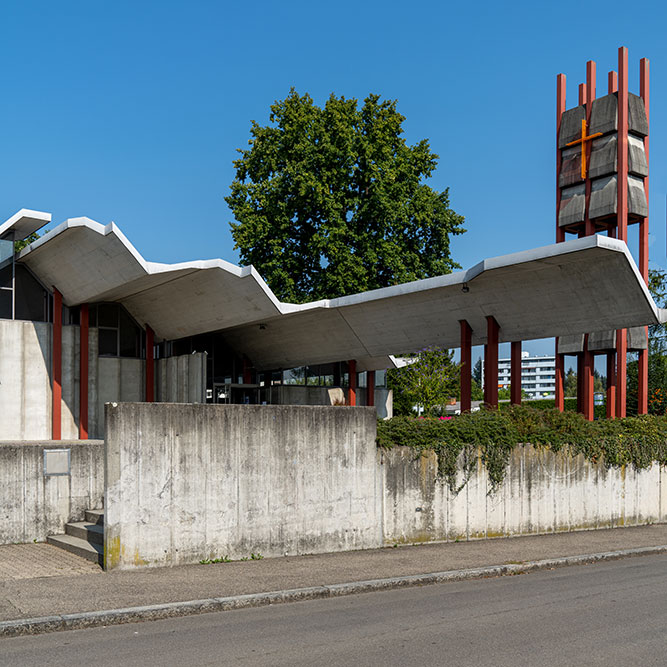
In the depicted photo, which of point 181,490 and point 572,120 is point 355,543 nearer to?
point 181,490

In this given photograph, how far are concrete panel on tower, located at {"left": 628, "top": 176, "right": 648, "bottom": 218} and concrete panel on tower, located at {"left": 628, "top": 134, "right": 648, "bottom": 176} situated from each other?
0.44 m

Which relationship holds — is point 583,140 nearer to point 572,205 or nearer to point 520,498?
point 572,205

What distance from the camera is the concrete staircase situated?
12.5 metres

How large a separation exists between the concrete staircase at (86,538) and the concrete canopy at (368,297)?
8172 mm

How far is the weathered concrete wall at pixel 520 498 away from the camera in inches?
573

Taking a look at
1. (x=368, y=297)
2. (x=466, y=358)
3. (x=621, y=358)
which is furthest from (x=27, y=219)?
(x=621, y=358)

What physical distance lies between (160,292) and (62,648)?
17.6 meters

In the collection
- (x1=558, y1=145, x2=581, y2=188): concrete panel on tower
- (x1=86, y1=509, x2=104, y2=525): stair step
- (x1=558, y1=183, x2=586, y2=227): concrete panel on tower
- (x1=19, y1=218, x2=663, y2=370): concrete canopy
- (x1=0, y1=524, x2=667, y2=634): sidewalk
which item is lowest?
(x1=0, y1=524, x2=667, y2=634): sidewalk

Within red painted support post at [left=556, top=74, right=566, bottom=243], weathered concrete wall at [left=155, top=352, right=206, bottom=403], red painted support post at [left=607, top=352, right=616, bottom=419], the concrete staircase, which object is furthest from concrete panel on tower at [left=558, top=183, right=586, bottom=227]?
the concrete staircase

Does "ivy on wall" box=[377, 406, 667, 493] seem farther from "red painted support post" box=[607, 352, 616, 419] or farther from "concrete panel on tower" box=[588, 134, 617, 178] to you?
"concrete panel on tower" box=[588, 134, 617, 178]

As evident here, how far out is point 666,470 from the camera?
760 inches

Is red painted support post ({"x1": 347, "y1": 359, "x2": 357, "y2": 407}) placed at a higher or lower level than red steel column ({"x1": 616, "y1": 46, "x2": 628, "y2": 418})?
lower

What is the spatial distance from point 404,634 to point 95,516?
25.1 feet

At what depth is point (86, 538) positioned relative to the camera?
13.5 metres
